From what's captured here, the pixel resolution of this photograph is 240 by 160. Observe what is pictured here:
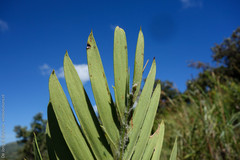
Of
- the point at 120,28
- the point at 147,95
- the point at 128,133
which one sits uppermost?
the point at 120,28

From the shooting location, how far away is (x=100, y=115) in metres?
0.43

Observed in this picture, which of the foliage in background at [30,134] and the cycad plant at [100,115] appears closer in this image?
the cycad plant at [100,115]

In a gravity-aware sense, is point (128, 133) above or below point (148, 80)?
below

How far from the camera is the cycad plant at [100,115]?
1.34 feet

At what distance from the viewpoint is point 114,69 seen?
0.45 meters

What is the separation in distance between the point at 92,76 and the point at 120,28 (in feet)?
0.50

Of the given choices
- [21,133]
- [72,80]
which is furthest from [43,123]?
[72,80]

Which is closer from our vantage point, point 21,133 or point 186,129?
point 21,133

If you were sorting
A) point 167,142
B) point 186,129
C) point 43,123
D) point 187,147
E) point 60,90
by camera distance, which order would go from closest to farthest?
point 60,90
point 43,123
point 187,147
point 186,129
point 167,142

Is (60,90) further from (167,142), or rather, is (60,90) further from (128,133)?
(167,142)

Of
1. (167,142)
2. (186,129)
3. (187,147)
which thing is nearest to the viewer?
(187,147)

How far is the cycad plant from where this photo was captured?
41cm

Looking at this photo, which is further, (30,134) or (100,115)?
(30,134)

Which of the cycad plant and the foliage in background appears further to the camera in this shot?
the foliage in background
